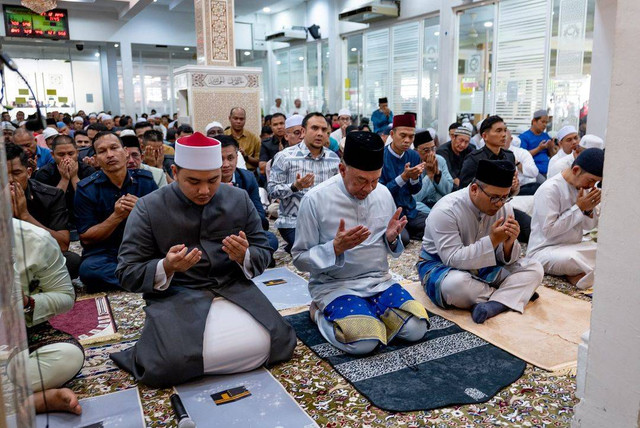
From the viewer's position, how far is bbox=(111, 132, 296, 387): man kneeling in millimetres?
2238

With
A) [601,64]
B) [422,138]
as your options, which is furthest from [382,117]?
[422,138]

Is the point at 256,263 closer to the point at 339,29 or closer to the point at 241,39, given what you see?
the point at 339,29

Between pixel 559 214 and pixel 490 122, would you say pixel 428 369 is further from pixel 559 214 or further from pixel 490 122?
Answer: pixel 490 122

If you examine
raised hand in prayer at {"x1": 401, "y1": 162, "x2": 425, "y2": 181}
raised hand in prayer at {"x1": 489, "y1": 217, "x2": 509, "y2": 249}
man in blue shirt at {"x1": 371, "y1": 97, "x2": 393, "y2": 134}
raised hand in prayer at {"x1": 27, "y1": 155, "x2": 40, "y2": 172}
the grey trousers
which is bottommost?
the grey trousers

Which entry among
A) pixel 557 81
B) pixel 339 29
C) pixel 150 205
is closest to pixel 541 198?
pixel 150 205

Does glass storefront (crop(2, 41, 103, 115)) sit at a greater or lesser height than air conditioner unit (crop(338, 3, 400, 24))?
lesser

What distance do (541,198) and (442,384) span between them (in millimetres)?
1840

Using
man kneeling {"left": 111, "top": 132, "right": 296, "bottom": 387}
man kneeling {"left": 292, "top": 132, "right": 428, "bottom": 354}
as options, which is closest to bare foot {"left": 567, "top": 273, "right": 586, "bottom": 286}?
man kneeling {"left": 292, "top": 132, "right": 428, "bottom": 354}

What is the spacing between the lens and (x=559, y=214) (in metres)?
3.58

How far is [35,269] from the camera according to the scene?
81.2 inches

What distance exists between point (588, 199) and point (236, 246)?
2290 mm

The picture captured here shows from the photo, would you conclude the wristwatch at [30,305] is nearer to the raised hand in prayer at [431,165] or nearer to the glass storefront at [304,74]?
the raised hand in prayer at [431,165]

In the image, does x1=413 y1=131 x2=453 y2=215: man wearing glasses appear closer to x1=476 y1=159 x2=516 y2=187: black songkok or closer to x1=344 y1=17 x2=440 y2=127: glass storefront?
x1=476 y1=159 x2=516 y2=187: black songkok

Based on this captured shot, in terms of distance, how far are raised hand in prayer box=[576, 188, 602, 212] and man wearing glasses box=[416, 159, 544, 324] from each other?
611mm
